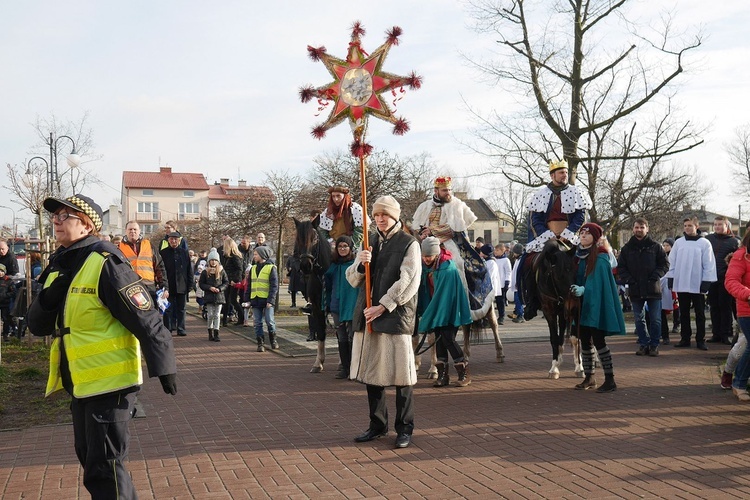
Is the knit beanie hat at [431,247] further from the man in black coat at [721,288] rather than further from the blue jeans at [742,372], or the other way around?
the man in black coat at [721,288]

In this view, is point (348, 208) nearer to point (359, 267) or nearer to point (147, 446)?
point (359, 267)

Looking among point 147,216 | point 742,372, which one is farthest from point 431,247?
point 147,216

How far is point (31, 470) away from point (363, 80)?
441cm

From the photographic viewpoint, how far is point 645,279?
39.8ft

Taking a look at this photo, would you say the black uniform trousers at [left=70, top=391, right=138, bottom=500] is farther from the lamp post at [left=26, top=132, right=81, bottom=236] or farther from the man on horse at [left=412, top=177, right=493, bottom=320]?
the lamp post at [left=26, top=132, right=81, bottom=236]

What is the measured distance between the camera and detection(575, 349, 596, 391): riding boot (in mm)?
8984

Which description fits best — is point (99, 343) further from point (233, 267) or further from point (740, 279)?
point (233, 267)

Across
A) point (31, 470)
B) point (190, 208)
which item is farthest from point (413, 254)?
point (190, 208)

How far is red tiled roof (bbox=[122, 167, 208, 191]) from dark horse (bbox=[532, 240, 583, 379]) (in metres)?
93.2

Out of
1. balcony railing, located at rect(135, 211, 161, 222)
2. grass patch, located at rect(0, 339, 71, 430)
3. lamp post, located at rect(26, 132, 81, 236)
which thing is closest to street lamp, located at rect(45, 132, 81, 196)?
lamp post, located at rect(26, 132, 81, 236)

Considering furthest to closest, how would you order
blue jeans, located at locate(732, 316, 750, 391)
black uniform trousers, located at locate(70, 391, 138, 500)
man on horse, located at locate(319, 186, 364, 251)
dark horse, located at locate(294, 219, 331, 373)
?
man on horse, located at locate(319, 186, 364, 251), dark horse, located at locate(294, 219, 331, 373), blue jeans, located at locate(732, 316, 750, 391), black uniform trousers, located at locate(70, 391, 138, 500)

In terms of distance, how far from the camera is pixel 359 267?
22.6 feet

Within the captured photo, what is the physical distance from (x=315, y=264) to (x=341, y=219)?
76 centimetres

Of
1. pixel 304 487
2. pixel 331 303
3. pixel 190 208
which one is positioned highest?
pixel 190 208
